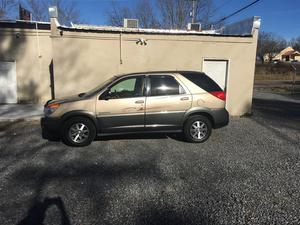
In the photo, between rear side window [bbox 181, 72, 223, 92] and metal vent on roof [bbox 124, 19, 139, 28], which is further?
metal vent on roof [bbox 124, 19, 139, 28]

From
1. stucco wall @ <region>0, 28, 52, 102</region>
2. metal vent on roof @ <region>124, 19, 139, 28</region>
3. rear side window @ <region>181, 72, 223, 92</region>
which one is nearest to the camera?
rear side window @ <region>181, 72, 223, 92</region>

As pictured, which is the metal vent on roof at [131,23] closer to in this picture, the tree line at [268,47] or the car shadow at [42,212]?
the car shadow at [42,212]

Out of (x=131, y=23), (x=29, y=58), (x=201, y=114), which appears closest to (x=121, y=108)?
(x=201, y=114)

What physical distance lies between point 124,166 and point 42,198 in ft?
5.80

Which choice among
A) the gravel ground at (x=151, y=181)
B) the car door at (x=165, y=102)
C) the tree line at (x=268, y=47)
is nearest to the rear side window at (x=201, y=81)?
the car door at (x=165, y=102)

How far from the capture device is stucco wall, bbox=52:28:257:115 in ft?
33.3

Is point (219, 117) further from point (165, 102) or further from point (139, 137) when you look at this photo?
point (139, 137)

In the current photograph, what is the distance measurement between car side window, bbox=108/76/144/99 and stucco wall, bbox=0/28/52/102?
7844 millimetres

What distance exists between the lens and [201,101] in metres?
7.11

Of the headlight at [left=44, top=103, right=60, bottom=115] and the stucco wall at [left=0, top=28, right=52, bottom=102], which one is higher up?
the stucco wall at [left=0, top=28, right=52, bottom=102]

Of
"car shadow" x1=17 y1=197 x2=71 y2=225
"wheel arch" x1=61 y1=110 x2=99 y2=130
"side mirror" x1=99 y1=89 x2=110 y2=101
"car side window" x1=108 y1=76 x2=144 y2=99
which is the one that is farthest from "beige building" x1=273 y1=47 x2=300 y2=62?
"car shadow" x1=17 y1=197 x2=71 y2=225

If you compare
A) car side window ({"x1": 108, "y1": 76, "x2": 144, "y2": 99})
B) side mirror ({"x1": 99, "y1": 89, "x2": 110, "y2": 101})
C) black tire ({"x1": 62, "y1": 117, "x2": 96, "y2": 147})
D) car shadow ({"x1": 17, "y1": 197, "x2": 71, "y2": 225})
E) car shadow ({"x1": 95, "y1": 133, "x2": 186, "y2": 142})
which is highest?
car side window ({"x1": 108, "y1": 76, "x2": 144, "y2": 99})

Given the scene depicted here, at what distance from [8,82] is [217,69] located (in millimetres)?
9339

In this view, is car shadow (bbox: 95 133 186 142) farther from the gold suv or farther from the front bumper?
the front bumper
